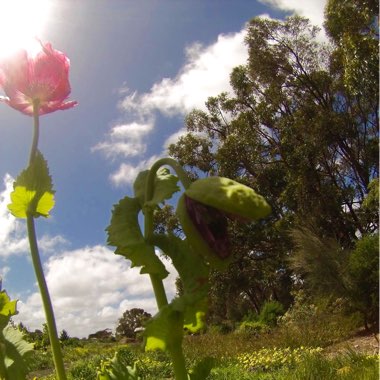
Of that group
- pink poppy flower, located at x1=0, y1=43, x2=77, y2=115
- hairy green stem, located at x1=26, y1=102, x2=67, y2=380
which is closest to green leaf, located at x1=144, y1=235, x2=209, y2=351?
hairy green stem, located at x1=26, y1=102, x2=67, y2=380

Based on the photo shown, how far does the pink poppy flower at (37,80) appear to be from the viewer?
2.71 feet

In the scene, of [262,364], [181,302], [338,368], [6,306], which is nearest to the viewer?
[181,302]

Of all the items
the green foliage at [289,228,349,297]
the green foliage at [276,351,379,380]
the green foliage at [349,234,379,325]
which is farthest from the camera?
the green foliage at [289,228,349,297]

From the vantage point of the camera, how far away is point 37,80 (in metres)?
0.85

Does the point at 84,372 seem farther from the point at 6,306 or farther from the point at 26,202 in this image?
the point at 26,202

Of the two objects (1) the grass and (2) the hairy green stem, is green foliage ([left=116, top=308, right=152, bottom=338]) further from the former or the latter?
(2) the hairy green stem

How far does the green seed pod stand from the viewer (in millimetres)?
565

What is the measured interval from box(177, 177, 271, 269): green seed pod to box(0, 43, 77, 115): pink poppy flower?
378 millimetres

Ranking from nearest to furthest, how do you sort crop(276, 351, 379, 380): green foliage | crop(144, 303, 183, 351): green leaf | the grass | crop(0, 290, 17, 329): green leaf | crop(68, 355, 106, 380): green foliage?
1. crop(144, 303, 183, 351): green leaf
2. crop(0, 290, 17, 329): green leaf
3. crop(276, 351, 379, 380): green foliage
4. the grass
5. crop(68, 355, 106, 380): green foliage

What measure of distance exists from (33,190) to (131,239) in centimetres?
22

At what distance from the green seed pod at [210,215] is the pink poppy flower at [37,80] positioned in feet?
1.24

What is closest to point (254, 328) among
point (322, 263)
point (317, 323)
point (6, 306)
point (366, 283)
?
point (317, 323)

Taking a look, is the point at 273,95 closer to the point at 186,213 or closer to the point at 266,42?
the point at 266,42

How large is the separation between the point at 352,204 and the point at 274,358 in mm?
9346
